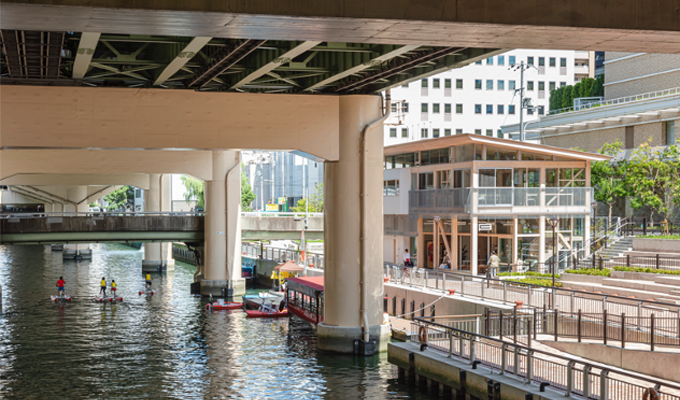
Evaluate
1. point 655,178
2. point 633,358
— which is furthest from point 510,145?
point 633,358

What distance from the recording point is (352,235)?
24.7 metres

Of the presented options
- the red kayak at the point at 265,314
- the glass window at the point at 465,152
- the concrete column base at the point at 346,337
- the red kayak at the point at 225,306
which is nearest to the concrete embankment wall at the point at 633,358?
the concrete column base at the point at 346,337

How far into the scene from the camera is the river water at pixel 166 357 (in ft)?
68.4

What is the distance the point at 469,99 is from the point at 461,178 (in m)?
54.4

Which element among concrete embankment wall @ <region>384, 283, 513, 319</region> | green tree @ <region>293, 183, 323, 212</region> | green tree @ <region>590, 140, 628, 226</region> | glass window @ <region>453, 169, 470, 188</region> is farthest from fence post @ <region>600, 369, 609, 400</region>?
green tree @ <region>293, 183, 323, 212</region>

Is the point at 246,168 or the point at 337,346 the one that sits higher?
the point at 246,168

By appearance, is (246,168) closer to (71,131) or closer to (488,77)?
(488,77)

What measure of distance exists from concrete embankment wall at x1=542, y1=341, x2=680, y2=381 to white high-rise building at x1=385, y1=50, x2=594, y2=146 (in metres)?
68.7

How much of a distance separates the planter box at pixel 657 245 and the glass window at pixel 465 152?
28.9 feet

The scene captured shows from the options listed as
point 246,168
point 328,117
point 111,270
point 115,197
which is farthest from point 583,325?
point 115,197

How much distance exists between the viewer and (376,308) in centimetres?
2517

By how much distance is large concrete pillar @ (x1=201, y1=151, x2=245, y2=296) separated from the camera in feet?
145

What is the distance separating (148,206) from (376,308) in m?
40.7

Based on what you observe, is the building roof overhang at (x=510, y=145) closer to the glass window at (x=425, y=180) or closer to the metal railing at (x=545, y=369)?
the glass window at (x=425, y=180)
